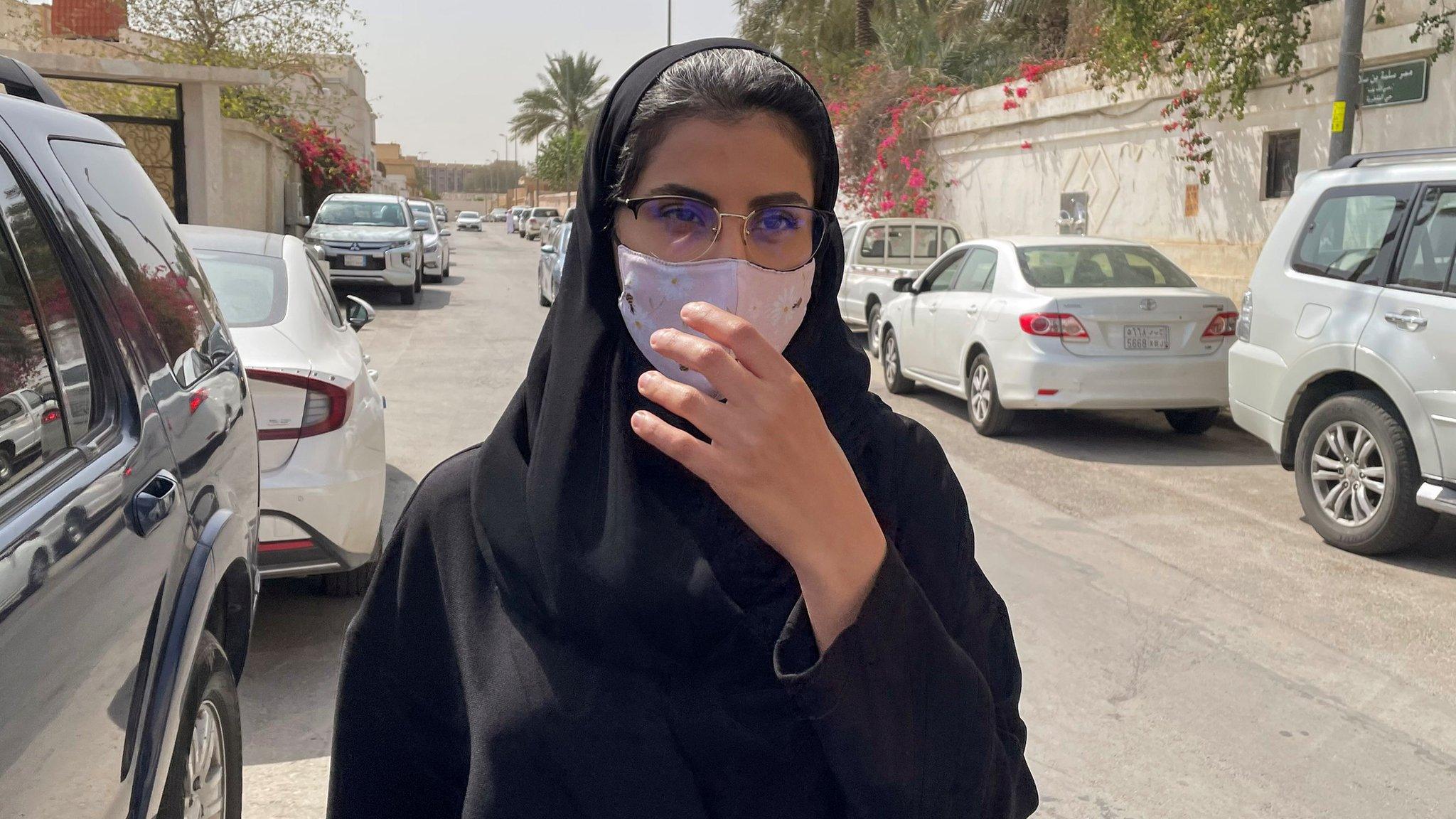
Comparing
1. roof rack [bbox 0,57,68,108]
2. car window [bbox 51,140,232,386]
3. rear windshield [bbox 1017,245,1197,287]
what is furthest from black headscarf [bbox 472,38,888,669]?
rear windshield [bbox 1017,245,1197,287]

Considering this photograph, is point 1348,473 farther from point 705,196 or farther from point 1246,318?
point 705,196

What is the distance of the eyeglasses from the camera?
4.63 ft

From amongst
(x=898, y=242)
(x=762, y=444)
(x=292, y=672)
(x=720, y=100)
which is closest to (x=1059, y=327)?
(x=292, y=672)

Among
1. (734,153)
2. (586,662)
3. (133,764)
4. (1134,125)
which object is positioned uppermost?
(1134,125)

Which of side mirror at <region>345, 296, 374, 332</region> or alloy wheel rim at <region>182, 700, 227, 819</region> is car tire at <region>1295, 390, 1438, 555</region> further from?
alloy wheel rim at <region>182, 700, 227, 819</region>

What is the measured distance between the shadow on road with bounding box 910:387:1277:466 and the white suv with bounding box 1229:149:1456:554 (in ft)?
4.87

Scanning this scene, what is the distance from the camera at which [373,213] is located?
2003cm

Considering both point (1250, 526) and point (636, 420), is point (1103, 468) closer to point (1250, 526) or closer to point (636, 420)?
point (1250, 526)

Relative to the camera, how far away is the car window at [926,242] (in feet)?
49.7

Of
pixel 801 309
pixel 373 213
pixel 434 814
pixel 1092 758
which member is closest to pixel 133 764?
pixel 434 814

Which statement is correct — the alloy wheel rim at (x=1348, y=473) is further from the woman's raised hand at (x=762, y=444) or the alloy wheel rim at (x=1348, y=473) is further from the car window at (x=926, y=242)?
the car window at (x=926, y=242)

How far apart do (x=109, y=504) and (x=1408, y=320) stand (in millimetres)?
5618

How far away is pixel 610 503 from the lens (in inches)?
51.5

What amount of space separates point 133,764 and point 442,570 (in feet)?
3.74
